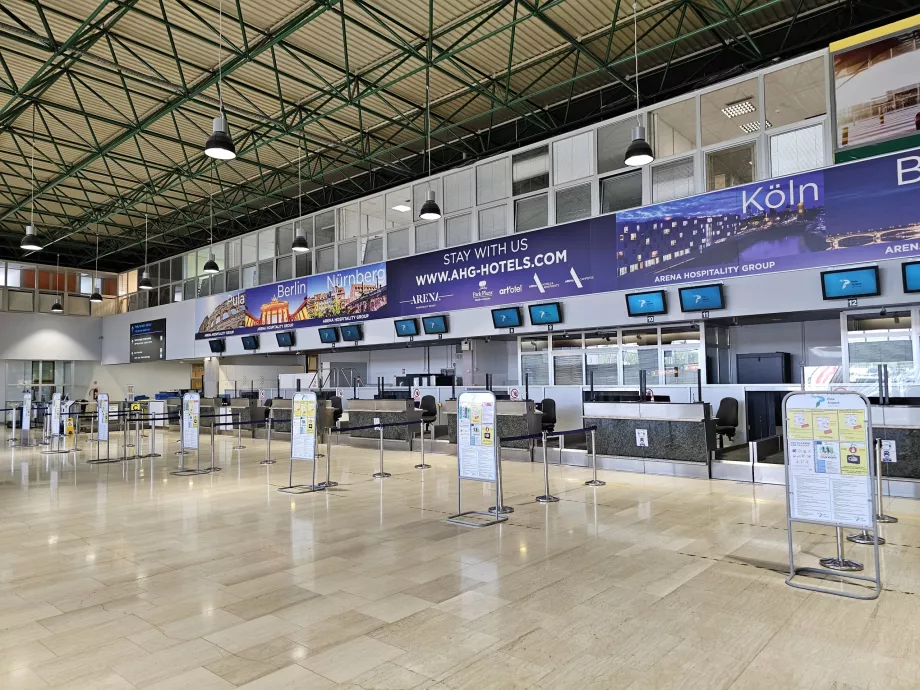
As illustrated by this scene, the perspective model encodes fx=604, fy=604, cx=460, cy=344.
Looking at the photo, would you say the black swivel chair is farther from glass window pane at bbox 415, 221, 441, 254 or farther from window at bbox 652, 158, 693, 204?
glass window pane at bbox 415, 221, 441, 254

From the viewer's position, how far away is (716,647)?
3152mm

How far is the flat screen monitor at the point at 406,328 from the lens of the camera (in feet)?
50.2

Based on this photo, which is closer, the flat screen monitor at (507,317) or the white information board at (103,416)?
the white information board at (103,416)

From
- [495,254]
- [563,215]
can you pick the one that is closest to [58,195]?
[495,254]

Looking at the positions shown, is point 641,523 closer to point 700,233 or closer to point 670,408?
point 670,408

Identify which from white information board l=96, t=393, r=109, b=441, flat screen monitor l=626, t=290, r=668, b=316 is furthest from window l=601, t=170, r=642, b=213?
white information board l=96, t=393, r=109, b=441

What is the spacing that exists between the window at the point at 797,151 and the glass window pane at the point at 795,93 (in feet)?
0.75

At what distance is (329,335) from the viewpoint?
17281mm

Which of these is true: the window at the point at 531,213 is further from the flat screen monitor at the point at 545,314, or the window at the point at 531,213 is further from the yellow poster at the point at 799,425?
the yellow poster at the point at 799,425

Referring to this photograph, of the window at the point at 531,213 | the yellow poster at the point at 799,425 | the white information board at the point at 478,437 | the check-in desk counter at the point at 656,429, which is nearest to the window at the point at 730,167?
the window at the point at 531,213

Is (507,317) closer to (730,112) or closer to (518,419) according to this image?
(518,419)

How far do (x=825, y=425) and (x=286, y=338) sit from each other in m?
16.4

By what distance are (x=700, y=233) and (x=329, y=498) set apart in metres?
7.65

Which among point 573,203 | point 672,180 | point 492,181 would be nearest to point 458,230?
point 492,181
